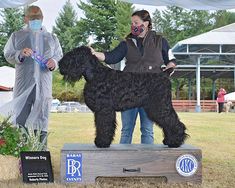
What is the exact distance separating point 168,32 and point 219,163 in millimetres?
32467

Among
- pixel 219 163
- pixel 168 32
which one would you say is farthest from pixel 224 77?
pixel 219 163

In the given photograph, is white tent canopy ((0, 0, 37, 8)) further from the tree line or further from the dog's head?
the tree line

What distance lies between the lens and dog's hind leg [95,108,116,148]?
131 inches

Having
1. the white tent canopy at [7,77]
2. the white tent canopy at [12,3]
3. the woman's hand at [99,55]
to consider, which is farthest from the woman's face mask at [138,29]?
the white tent canopy at [7,77]

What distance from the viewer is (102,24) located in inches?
1193

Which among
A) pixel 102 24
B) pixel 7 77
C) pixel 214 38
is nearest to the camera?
pixel 7 77

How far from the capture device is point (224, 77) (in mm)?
30688

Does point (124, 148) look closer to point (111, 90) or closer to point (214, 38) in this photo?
point (111, 90)

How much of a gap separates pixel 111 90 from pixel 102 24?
2738cm

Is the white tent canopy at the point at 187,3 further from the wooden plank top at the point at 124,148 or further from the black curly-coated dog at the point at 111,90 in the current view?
the wooden plank top at the point at 124,148

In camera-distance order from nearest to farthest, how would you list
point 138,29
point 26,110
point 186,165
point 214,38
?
point 186,165
point 138,29
point 26,110
point 214,38

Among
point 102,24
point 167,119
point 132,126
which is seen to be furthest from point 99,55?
point 102,24

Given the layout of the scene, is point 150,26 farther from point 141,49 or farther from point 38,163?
point 38,163

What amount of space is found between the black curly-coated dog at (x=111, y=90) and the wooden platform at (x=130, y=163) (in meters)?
0.13
